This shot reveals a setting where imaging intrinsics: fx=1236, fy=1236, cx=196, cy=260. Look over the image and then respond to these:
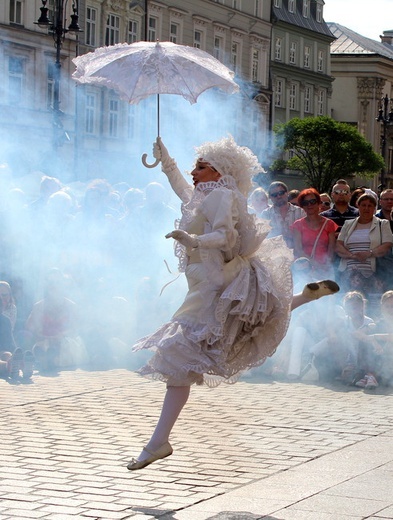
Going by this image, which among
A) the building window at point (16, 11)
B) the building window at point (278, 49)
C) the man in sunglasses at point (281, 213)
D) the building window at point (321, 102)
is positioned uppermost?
the building window at point (278, 49)

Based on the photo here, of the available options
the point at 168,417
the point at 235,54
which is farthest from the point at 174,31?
the point at 168,417

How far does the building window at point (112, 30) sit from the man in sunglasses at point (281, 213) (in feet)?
110

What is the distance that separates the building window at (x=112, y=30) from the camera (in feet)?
148

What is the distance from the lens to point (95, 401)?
909 cm

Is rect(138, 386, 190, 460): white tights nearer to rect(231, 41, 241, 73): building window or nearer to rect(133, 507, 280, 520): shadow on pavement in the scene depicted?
rect(133, 507, 280, 520): shadow on pavement

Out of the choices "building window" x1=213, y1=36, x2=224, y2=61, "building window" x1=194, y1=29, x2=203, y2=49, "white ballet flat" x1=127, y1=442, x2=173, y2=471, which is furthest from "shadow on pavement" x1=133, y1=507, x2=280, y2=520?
"building window" x1=213, y1=36, x2=224, y2=61

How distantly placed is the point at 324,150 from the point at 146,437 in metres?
57.7

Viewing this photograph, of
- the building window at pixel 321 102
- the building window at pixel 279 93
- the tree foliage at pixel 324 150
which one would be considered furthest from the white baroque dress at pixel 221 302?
the building window at pixel 321 102

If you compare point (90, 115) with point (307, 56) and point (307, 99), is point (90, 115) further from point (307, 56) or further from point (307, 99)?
point (307, 56)

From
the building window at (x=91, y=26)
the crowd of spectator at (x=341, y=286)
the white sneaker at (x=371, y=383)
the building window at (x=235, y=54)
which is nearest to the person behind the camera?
the white sneaker at (x=371, y=383)

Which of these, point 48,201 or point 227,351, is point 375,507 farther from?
point 48,201

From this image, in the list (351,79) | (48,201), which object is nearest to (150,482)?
(48,201)

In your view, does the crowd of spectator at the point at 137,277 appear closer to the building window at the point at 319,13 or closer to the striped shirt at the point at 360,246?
the striped shirt at the point at 360,246

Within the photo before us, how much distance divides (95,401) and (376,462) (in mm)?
2926
